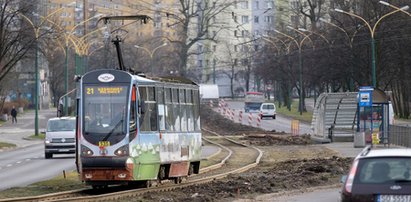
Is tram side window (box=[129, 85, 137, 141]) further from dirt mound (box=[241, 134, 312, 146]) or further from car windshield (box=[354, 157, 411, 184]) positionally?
dirt mound (box=[241, 134, 312, 146])

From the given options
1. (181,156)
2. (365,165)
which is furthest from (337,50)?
(365,165)

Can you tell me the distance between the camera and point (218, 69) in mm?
151500

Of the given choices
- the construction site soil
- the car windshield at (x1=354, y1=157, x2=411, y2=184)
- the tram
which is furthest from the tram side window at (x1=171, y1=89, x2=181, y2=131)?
the car windshield at (x1=354, y1=157, x2=411, y2=184)

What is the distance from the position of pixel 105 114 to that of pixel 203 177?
6.79 meters

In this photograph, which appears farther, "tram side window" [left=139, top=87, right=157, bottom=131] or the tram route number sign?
"tram side window" [left=139, top=87, right=157, bottom=131]

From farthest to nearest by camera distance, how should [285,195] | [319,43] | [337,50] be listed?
1. [319,43]
2. [337,50]
3. [285,195]

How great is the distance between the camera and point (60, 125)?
42.4m

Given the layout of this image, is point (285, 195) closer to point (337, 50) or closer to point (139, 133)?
point (139, 133)

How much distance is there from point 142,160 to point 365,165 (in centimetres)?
1004

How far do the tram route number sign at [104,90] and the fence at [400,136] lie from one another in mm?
23303

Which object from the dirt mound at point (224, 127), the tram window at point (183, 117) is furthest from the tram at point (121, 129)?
the dirt mound at point (224, 127)

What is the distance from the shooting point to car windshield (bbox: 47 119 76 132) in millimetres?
42150

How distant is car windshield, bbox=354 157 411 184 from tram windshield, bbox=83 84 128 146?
9.80m

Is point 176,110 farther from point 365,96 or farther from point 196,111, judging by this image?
point 365,96
